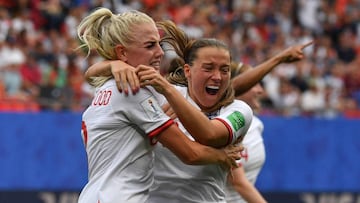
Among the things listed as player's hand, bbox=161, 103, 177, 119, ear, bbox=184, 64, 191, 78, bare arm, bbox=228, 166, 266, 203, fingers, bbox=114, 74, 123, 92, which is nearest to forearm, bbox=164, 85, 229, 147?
fingers, bbox=114, 74, 123, 92

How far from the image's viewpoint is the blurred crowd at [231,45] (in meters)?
13.1

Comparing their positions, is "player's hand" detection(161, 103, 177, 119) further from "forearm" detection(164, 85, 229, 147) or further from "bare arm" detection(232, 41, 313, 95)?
"bare arm" detection(232, 41, 313, 95)

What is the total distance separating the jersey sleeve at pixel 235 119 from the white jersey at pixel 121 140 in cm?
40

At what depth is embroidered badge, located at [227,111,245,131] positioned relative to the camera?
5.31 m

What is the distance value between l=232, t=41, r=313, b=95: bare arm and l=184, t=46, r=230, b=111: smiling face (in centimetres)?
112

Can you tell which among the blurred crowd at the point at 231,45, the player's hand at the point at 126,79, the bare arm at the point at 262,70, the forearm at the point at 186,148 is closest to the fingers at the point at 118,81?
the player's hand at the point at 126,79

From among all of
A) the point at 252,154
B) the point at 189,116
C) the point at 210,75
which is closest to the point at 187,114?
the point at 189,116

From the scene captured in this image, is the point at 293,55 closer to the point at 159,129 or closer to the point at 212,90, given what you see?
the point at 212,90

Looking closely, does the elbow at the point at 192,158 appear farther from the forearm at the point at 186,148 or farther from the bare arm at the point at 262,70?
the bare arm at the point at 262,70

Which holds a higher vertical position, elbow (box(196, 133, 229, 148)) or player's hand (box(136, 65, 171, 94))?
player's hand (box(136, 65, 171, 94))

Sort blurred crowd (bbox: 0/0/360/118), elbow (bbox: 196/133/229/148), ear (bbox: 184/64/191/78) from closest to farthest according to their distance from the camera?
elbow (bbox: 196/133/229/148) → ear (bbox: 184/64/191/78) → blurred crowd (bbox: 0/0/360/118)

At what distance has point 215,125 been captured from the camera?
5.17 meters

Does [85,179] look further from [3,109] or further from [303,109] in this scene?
[303,109]

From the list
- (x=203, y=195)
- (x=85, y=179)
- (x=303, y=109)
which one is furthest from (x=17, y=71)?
(x=203, y=195)
